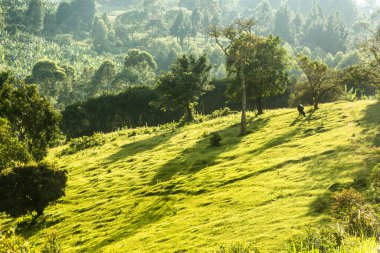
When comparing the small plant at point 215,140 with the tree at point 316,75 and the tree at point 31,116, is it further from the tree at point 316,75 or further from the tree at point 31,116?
the tree at point 31,116

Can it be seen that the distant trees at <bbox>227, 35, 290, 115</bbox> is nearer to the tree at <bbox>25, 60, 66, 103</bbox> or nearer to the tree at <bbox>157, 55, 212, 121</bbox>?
the tree at <bbox>157, 55, 212, 121</bbox>

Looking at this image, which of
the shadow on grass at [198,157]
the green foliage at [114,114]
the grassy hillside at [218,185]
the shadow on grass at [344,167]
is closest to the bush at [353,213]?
the grassy hillside at [218,185]

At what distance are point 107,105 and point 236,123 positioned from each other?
4664 centimetres

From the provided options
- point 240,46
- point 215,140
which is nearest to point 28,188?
point 215,140

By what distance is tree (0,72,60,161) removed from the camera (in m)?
54.8

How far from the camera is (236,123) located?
63.8 metres

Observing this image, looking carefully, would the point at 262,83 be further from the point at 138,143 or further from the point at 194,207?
the point at 194,207

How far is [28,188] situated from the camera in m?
38.4

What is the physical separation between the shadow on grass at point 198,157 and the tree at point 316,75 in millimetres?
9731

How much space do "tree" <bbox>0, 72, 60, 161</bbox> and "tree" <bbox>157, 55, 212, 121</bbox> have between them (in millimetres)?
24765

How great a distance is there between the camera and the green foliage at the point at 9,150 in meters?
42.9

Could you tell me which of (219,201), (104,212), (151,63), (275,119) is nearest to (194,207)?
(219,201)

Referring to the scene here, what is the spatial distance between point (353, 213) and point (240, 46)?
4264 cm

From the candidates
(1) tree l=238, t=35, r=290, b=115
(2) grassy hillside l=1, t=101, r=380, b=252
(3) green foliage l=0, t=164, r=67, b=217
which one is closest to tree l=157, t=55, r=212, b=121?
(1) tree l=238, t=35, r=290, b=115
